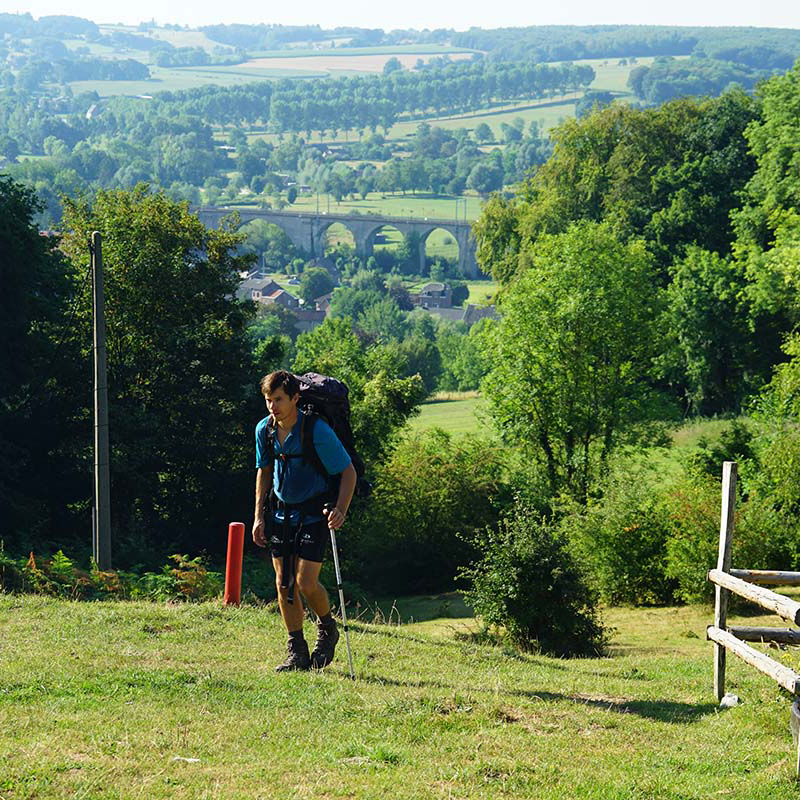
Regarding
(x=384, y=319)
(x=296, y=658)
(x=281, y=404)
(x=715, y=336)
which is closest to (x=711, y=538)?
(x=296, y=658)

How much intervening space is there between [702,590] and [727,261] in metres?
26.9

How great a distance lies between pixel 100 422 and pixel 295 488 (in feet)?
36.4

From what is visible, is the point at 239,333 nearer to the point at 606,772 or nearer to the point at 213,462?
the point at 213,462

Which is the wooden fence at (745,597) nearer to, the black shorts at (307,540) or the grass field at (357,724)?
the grass field at (357,724)

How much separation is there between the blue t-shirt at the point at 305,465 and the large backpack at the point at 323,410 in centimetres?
4

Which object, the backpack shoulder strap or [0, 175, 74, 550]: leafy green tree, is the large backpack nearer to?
the backpack shoulder strap

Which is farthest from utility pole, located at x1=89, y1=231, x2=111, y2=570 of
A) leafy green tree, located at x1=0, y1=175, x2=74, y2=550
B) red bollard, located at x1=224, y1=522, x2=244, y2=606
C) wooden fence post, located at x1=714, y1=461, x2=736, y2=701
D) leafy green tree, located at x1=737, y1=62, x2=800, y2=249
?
leafy green tree, located at x1=737, y1=62, x2=800, y2=249

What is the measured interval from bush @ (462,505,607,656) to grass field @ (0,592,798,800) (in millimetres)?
2785

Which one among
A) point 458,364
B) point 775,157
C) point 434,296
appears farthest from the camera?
point 434,296

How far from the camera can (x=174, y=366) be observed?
28266mm

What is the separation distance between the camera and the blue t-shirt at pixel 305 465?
9.07 m

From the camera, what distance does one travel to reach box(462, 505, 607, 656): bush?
47.1 ft

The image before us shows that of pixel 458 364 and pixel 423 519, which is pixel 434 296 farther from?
pixel 423 519

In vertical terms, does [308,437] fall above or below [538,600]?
above
